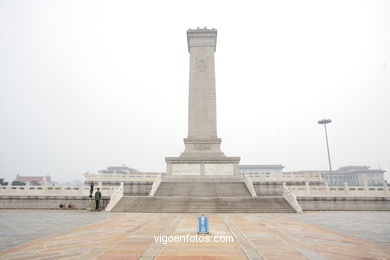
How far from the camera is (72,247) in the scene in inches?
250

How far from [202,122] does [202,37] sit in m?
12.5

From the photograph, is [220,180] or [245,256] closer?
[245,256]

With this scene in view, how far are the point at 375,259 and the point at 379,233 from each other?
4396mm

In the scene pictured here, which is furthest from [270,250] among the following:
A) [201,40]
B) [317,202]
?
[201,40]

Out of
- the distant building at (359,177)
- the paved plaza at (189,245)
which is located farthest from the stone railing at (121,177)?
the distant building at (359,177)

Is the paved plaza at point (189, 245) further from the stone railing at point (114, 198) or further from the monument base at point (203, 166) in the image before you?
the monument base at point (203, 166)

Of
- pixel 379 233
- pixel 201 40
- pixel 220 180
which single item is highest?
pixel 201 40

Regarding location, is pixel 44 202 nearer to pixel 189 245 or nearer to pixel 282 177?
pixel 189 245

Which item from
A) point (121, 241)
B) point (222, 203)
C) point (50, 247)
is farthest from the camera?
point (222, 203)

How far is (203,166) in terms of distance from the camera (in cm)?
2823

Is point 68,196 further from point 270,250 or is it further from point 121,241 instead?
point 270,250

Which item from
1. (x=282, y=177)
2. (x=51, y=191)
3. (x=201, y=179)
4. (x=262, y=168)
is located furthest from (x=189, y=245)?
(x=262, y=168)

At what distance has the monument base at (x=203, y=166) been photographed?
28125 millimetres

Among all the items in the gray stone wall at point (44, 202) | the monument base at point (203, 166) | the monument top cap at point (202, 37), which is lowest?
the gray stone wall at point (44, 202)
